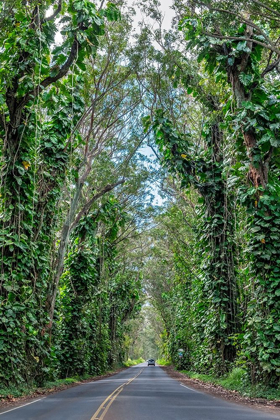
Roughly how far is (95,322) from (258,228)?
57.9 feet

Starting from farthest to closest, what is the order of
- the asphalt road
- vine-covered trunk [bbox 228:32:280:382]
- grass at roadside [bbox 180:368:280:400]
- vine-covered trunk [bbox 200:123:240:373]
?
vine-covered trunk [bbox 200:123:240:373], vine-covered trunk [bbox 228:32:280:382], grass at roadside [bbox 180:368:280:400], the asphalt road

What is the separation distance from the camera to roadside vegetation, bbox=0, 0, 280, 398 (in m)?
10.6

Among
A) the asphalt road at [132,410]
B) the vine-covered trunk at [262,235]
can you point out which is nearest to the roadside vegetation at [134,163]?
the vine-covered trunk at [262,235]

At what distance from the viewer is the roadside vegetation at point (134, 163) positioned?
10.6 metres

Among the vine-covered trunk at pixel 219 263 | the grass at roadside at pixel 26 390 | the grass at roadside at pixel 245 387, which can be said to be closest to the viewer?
the grass at roadside at pixel 245 387

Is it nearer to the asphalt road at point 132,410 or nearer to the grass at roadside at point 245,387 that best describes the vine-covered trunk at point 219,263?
the grass at roadside at point 245,387

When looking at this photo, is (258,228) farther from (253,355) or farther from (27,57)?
(27,57)

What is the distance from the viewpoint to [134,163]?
21531 mm

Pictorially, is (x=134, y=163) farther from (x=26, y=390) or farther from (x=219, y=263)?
(x=26, y=390)

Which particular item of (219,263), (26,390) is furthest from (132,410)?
(219,263)

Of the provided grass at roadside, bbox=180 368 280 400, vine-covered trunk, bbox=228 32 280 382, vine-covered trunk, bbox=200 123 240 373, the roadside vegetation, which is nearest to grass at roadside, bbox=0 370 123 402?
the roadside vegetation

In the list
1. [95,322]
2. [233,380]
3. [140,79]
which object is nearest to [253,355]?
[233,380]

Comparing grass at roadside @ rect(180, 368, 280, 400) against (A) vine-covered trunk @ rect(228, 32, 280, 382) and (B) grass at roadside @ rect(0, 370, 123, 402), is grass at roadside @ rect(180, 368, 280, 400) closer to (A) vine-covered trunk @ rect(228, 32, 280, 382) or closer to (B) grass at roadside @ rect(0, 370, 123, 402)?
(A) vine-covered trunk @ rect(228, 32, 280, 382)

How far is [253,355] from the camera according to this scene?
10922mm
